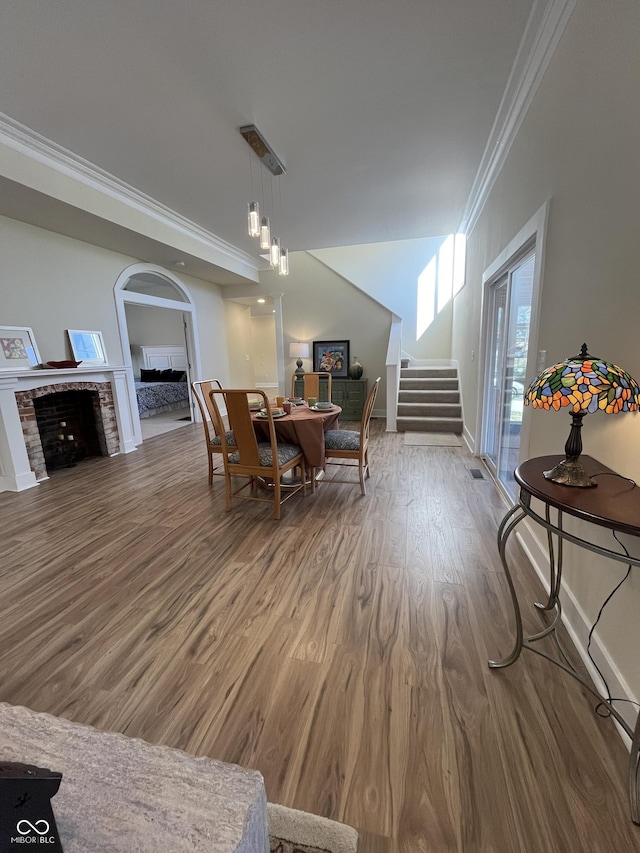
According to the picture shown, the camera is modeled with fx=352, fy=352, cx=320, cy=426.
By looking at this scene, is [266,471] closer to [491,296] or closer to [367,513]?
[367,513]

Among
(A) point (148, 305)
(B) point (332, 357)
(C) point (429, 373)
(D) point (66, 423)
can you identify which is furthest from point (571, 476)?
(B) point (332, 357)

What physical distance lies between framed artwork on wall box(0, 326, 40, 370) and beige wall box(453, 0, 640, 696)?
15.3 ft

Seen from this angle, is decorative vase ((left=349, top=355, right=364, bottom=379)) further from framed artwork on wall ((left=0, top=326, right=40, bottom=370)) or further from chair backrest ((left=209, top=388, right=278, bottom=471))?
framed artwork on wall ((left=0, top=326, right=40, bottom=370))

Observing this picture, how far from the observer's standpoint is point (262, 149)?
9.42 feet

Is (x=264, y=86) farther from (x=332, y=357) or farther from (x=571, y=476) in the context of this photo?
(x=332, y=357)

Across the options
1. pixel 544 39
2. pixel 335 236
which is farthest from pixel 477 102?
pixel 335 236

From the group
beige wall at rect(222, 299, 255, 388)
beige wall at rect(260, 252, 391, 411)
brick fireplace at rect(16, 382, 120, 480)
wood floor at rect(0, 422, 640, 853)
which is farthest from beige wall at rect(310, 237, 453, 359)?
wood floor at rect(0, 422, 640, 853)

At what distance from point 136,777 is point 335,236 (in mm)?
5745

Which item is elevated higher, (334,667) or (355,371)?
(355,371)

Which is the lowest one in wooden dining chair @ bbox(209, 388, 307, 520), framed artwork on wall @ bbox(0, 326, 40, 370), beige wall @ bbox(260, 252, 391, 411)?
wooden dining chair @ bbox(209, 388, 307, 520)

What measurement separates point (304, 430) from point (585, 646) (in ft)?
7.17

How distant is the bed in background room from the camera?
23.7 ft

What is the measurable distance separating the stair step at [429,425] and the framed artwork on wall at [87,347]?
4.31 metres

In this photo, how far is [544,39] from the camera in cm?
187
